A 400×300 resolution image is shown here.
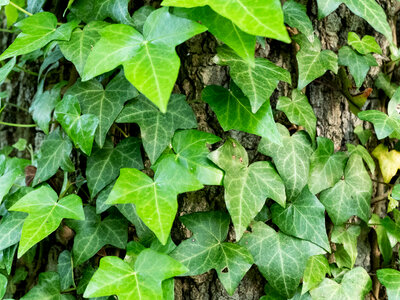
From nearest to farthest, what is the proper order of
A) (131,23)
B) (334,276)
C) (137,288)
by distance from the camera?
(137,288), (131,23), (334,276)

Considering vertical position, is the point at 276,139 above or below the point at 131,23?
below

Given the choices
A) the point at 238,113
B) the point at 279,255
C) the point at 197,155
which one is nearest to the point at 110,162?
the point at 197,155

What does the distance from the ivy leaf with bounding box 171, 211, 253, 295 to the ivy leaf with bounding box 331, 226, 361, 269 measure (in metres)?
0.27

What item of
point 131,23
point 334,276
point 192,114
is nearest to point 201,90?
point 192,114

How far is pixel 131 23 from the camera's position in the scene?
89 cm

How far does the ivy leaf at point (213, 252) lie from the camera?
0.87 metres

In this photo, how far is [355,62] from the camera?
0.98 m

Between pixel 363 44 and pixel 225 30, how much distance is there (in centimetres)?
48

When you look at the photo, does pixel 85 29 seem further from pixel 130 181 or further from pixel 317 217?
pixel 317 217

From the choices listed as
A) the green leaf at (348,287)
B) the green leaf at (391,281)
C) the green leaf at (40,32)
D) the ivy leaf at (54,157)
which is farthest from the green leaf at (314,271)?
the green leaf at (40,32)

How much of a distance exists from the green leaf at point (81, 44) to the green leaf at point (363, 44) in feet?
2.04

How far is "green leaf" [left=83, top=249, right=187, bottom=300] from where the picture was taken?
30.6 inches

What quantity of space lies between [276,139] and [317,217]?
0.77 ft

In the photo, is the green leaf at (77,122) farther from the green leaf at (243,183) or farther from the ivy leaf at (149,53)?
the green leaf at (243,183)
